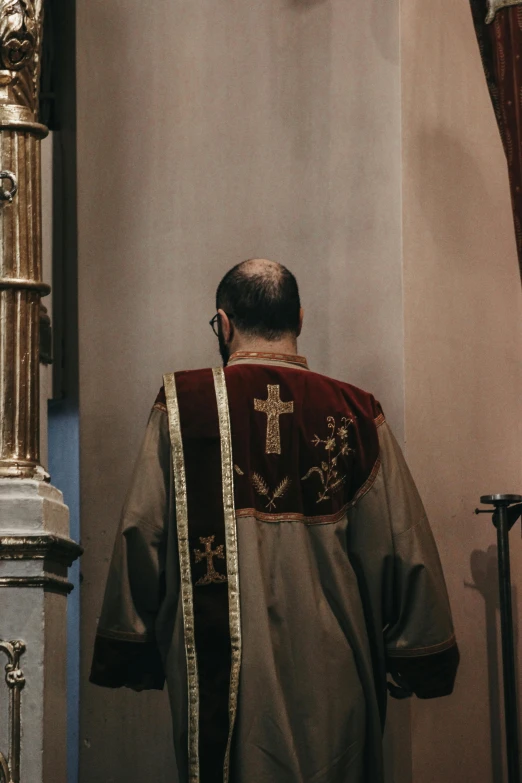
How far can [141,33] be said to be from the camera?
16.4ft

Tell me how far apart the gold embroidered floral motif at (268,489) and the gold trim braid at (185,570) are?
189 millimetres

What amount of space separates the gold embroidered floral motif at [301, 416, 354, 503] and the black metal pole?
34.1 inches

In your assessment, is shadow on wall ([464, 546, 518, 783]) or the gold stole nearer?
the gold stole

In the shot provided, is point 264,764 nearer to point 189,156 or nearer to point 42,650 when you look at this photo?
point 42,650

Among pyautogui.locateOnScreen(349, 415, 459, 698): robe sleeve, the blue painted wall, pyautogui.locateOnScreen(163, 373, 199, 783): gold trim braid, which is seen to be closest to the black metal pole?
pyautogui.locateOnScreen(349, 415, 459, 698): robe sleeve

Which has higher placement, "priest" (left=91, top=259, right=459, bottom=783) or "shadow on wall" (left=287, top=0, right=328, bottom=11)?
"shadow on wall" (left=287, top=0, right=328, bottom=11)

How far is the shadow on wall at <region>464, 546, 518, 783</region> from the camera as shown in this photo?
4613 millimetres

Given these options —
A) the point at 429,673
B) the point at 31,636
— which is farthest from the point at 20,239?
the point at 429,673

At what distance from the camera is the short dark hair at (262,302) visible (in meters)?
3.79

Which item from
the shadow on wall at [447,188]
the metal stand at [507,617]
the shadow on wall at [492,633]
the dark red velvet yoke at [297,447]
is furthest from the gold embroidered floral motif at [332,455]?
the shadow on wall at [447,188]

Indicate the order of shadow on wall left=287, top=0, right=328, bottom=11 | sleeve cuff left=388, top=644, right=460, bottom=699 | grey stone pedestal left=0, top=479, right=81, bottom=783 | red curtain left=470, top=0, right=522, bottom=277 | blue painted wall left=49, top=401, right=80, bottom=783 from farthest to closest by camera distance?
shadow on wall left=287, top=0, right=328, bottom=11 < blue painted wall left=49, top=401, right=80, bottom=783 < red curtain left=470, top=0, right=522, bottom=277 < sleeve cuff left=388, top=644, right=460, bottom=699 < grey stone pedestal left=0, top=479, right=81, bottom=783

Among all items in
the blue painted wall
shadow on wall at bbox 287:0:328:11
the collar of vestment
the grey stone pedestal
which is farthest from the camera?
shadow on wall at bbox 287:0:328:11

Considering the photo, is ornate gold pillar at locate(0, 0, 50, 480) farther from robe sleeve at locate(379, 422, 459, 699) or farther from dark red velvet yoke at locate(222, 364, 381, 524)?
robe sleeve at locate(379, 422, 459, 699)

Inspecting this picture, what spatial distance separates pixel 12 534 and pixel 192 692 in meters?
0.60
